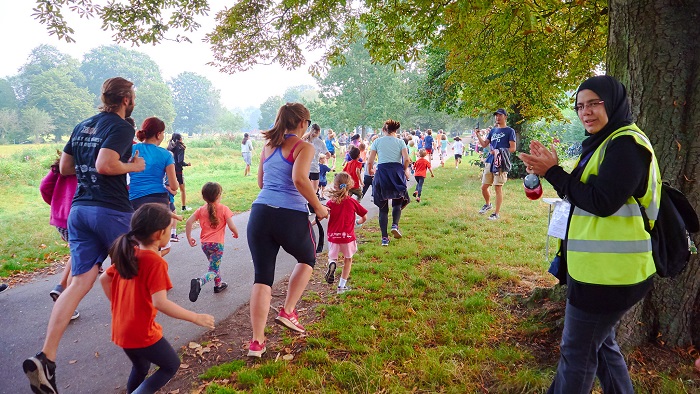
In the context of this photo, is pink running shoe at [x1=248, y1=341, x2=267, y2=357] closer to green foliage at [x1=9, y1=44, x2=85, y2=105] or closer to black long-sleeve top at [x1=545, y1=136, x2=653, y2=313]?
black long-sleeve top at [x1=545, y1=136, x2=653, y2=313]

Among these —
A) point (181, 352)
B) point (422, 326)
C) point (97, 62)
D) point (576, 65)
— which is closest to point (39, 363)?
point (181, 352)

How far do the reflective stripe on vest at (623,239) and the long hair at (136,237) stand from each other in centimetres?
234

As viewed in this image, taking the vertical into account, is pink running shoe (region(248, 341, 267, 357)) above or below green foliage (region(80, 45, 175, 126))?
below

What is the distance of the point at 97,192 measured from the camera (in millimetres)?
2943

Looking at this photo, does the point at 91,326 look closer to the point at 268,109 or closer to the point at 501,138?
the point at 501,138

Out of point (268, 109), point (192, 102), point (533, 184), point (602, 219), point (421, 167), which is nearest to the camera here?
point (602, 219)

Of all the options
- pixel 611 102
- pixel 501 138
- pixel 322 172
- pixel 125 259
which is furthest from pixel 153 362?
pixel 322 172

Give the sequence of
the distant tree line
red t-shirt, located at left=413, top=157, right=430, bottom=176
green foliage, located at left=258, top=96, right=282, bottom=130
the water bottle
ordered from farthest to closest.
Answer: green foliage, located at left=258, top=96, right=282, bottom=130 → the distant tree line → red t-shirt, located at left=413, top=157, right=430, bottom=176 → the water bottle

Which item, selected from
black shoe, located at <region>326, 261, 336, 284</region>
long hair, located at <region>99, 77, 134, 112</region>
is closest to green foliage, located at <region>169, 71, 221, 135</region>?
black shoe, located at <region>326, 261, 336, 284</region>

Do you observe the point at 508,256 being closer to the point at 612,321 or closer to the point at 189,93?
the point at 612,321

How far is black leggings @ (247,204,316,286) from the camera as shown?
A: 10.0 feet

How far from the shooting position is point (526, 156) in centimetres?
205

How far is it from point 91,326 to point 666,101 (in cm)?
513

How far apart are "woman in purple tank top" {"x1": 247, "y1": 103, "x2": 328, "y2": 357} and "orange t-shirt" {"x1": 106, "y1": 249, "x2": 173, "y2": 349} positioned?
0.92 m
